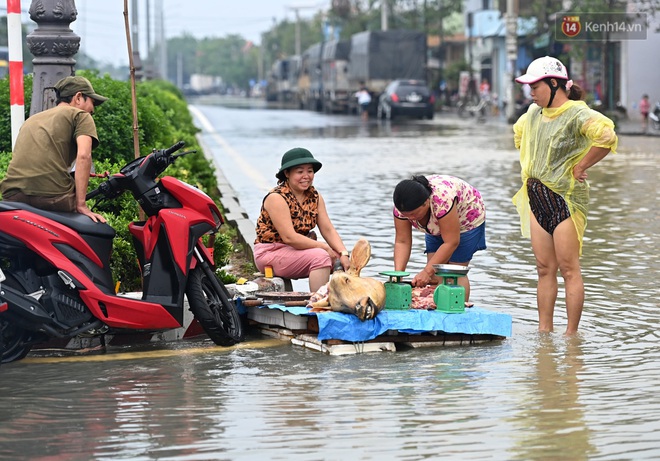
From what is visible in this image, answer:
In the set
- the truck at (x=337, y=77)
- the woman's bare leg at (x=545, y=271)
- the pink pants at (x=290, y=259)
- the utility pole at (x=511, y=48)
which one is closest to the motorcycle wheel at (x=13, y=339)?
the pink pants at (x=290, y=259)

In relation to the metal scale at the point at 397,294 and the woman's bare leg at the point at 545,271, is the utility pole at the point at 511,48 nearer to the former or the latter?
the woman's bare leg at the point at 545,271

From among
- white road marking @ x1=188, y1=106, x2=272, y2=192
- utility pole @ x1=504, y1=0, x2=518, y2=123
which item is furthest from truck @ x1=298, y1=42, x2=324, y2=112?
white road marking @ x1=188, y1=106, x2=272, y2=192

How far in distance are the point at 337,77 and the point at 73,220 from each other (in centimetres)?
5290

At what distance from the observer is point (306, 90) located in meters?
73.6

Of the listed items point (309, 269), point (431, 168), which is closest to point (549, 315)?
point (309, 269)

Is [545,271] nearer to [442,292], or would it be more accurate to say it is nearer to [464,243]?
[464,243]

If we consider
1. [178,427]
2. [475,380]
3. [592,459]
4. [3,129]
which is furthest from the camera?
[3,129]

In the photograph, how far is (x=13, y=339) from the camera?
23.2ft

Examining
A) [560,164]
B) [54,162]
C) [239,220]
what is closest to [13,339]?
[54,162]

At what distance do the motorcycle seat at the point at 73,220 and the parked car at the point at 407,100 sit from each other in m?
41.3

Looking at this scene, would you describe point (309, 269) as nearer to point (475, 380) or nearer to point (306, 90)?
point (475, 380)

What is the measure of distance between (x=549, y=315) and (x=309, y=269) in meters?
1.52

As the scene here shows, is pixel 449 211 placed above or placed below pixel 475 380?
above

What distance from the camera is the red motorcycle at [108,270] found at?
23.0ft
